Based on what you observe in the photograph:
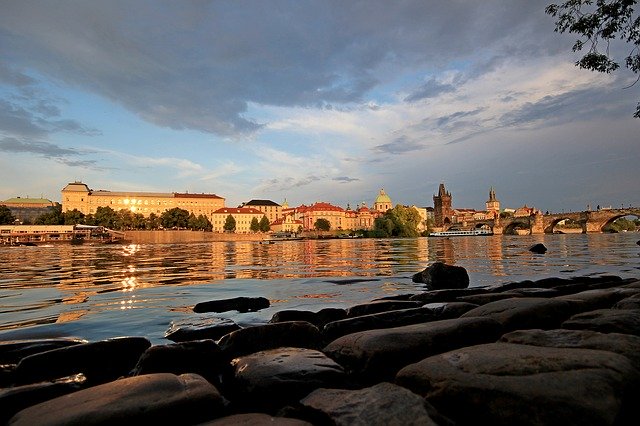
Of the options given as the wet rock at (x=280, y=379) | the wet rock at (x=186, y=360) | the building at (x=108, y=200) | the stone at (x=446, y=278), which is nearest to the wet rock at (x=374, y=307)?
the wet rock at (x=186, y=360)

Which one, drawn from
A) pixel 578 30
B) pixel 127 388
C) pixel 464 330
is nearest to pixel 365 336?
pixel 464 330

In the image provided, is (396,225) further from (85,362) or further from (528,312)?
(85,362)

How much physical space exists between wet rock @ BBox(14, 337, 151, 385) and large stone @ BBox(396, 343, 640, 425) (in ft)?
10.8

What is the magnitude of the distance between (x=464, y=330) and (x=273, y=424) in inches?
119

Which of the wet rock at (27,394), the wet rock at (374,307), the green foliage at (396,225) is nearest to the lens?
the wet rock at (27,394)

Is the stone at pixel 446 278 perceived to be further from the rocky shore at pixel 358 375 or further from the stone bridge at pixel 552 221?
the stone bridge at pixel 552 221

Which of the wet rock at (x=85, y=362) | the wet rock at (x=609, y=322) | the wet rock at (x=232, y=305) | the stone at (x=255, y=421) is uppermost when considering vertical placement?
the wet rock at (x=609, y=322)

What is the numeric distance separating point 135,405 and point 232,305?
6036 millimetres

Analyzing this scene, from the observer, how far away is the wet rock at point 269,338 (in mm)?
5203

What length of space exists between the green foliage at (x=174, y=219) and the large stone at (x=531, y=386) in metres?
158

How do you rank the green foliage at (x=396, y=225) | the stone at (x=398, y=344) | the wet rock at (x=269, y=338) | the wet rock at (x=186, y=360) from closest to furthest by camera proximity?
the stone at (x=398, y=344) < the wet rock at (x=186, y=360) < the wet rock at (x=269, y=338) < the green foliage at (x=396, y=225)

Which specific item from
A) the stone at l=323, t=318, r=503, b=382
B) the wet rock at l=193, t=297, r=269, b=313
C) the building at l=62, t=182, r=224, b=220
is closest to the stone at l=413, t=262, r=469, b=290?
the wet rock at l=193, t=297, r=269, b=313

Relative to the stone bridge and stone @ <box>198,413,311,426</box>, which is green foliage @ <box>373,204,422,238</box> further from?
stone @ <box>198,413,311,426</box>

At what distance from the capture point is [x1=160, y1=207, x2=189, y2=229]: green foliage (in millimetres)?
150375
